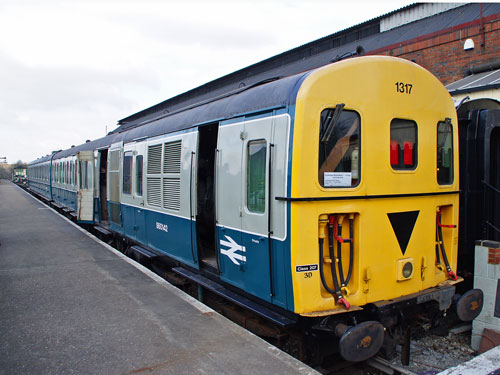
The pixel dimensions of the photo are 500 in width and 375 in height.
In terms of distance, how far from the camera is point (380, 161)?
4094mm

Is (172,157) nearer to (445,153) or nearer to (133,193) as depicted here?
(133,193)

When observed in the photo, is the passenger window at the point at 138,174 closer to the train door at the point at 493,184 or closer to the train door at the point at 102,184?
the train door at the point at 102,184

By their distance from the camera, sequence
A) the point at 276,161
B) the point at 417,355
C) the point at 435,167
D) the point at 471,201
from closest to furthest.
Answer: the point at 276,161 → the point at 435,167 → the point at 417,355 → the point at 471,201

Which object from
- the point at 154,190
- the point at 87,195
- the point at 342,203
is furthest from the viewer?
the point at 87,195

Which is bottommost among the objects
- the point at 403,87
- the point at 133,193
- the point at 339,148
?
the point at 133,193

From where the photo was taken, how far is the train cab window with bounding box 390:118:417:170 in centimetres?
430

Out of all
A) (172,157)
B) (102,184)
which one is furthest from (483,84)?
(102,184)

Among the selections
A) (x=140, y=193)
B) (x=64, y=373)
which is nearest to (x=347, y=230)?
(x=64, y=373)

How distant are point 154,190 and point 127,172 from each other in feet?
5.56

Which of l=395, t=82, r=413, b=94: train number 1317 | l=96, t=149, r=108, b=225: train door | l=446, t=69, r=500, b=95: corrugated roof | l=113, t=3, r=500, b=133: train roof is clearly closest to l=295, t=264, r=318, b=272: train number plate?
l=395, t=82, r=413, b=94: train number 1317

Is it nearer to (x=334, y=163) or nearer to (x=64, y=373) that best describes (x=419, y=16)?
(x=334, y=163)

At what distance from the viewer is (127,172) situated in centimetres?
832

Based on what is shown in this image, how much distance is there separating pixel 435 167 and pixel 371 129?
1.16m

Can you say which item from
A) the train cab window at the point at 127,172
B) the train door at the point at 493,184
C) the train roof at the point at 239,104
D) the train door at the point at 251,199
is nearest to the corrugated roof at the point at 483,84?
the train door at the point at 493,184
